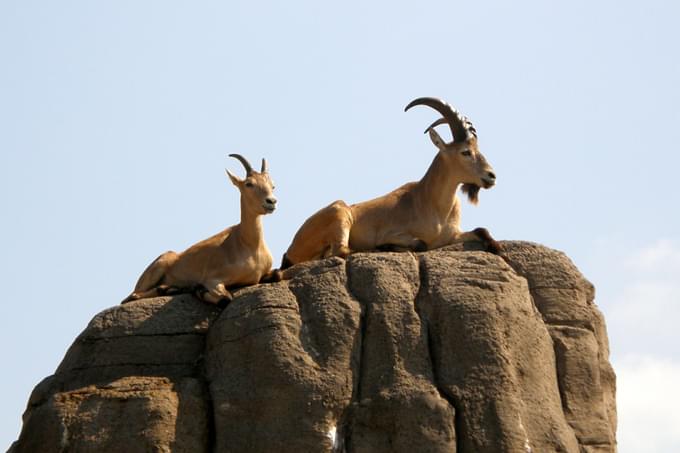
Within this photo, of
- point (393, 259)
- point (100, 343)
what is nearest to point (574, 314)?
point (393, 259)

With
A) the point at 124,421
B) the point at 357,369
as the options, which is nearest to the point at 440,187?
the point at 357,369

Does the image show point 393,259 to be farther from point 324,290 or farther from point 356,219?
point 356,219

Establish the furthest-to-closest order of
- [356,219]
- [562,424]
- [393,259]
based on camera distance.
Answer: [356,219]
[393,259]
[562,424]

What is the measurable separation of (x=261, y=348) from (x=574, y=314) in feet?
12.9

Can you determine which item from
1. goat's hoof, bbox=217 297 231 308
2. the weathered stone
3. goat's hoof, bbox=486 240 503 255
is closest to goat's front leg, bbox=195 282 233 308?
goat's hoof, bbox=217 297 231 308

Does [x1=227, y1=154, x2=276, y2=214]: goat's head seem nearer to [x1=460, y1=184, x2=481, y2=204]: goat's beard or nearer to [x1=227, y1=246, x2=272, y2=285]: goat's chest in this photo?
[x1=227, y1=246, x2=272, y2=285]: goat's chest

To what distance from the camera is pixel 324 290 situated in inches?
708

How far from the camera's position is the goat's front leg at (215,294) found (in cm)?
1895

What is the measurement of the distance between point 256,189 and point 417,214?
2367 mm

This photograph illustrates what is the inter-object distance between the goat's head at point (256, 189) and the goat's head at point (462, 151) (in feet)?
8.25

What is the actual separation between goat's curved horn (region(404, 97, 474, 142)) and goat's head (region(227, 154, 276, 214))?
246 cm

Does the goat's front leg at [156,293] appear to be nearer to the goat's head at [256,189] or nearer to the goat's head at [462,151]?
the goat's head at [256,189]

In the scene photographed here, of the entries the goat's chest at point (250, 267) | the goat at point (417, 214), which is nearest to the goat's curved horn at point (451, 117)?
the goat at point (417, 214)

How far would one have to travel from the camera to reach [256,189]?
65.5 ft
